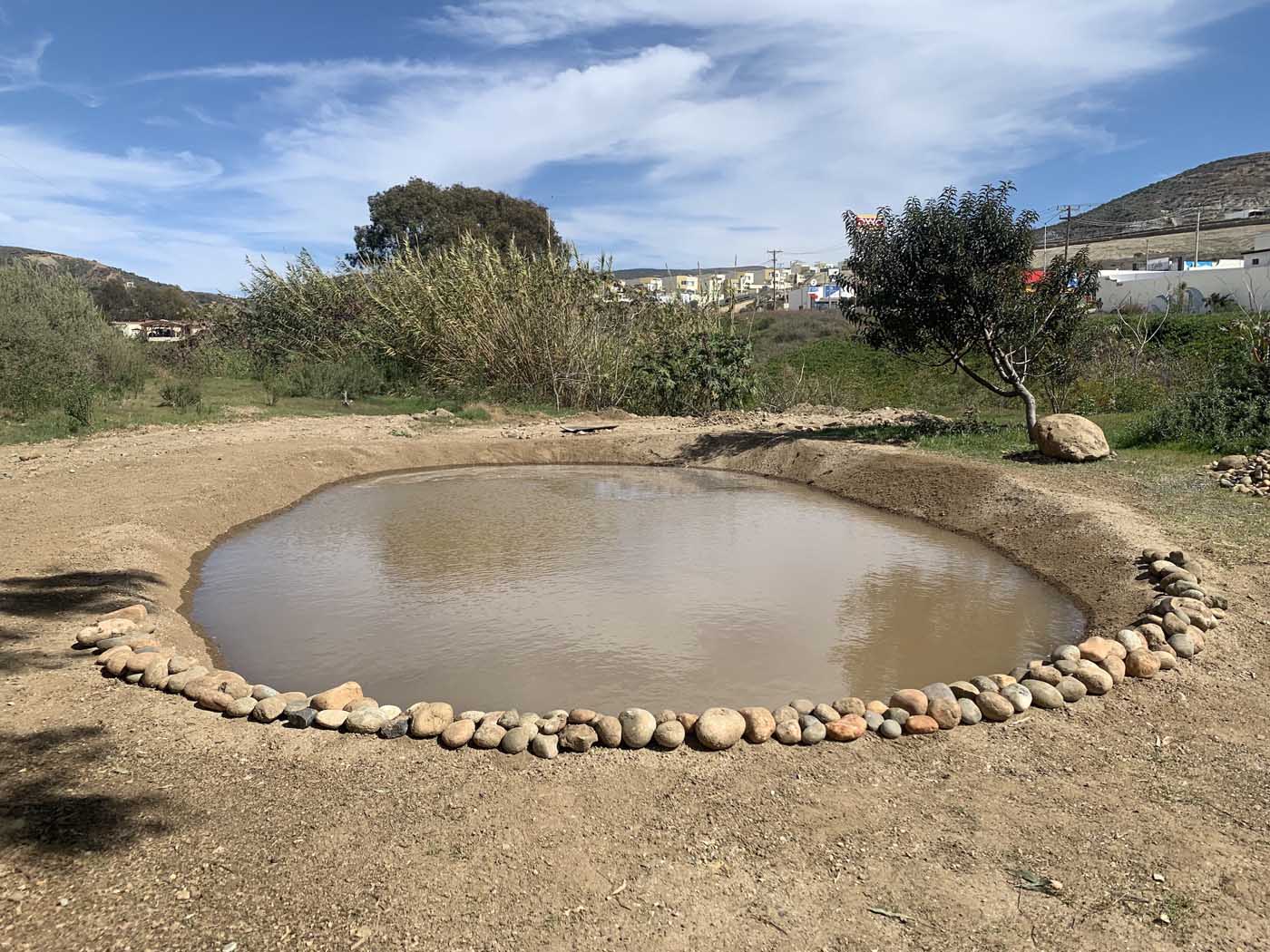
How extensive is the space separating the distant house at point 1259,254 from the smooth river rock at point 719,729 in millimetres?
33432

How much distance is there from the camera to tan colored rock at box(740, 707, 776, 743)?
3285 mm

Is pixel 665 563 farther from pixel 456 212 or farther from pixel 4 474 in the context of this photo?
pixel 456 212

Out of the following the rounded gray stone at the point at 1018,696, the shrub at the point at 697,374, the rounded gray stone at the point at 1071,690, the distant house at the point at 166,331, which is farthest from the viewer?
the distant house at the point at 166,331

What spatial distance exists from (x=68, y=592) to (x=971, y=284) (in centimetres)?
911

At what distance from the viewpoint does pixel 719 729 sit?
10.6ft

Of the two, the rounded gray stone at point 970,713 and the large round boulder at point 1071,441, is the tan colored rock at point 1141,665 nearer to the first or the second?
the rounded gray stone at point 970,713

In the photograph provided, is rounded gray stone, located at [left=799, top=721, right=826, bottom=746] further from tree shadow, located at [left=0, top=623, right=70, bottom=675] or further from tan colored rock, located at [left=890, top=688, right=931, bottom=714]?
tree shadow, located at [left=0, top=623, right=70, bottom=675]

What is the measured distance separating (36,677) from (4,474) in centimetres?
568

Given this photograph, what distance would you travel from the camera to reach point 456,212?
32.6m

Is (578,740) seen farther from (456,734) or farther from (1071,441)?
(1071,441)

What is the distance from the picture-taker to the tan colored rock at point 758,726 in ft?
10.8

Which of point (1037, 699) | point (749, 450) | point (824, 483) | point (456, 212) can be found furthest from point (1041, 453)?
point (456, 212)

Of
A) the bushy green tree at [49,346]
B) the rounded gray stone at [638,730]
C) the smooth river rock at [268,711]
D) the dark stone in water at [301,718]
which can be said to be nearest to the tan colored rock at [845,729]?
the rounded gray stone at [638,730]

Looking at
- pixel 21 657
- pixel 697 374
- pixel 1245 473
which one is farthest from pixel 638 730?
pixel 697 374
